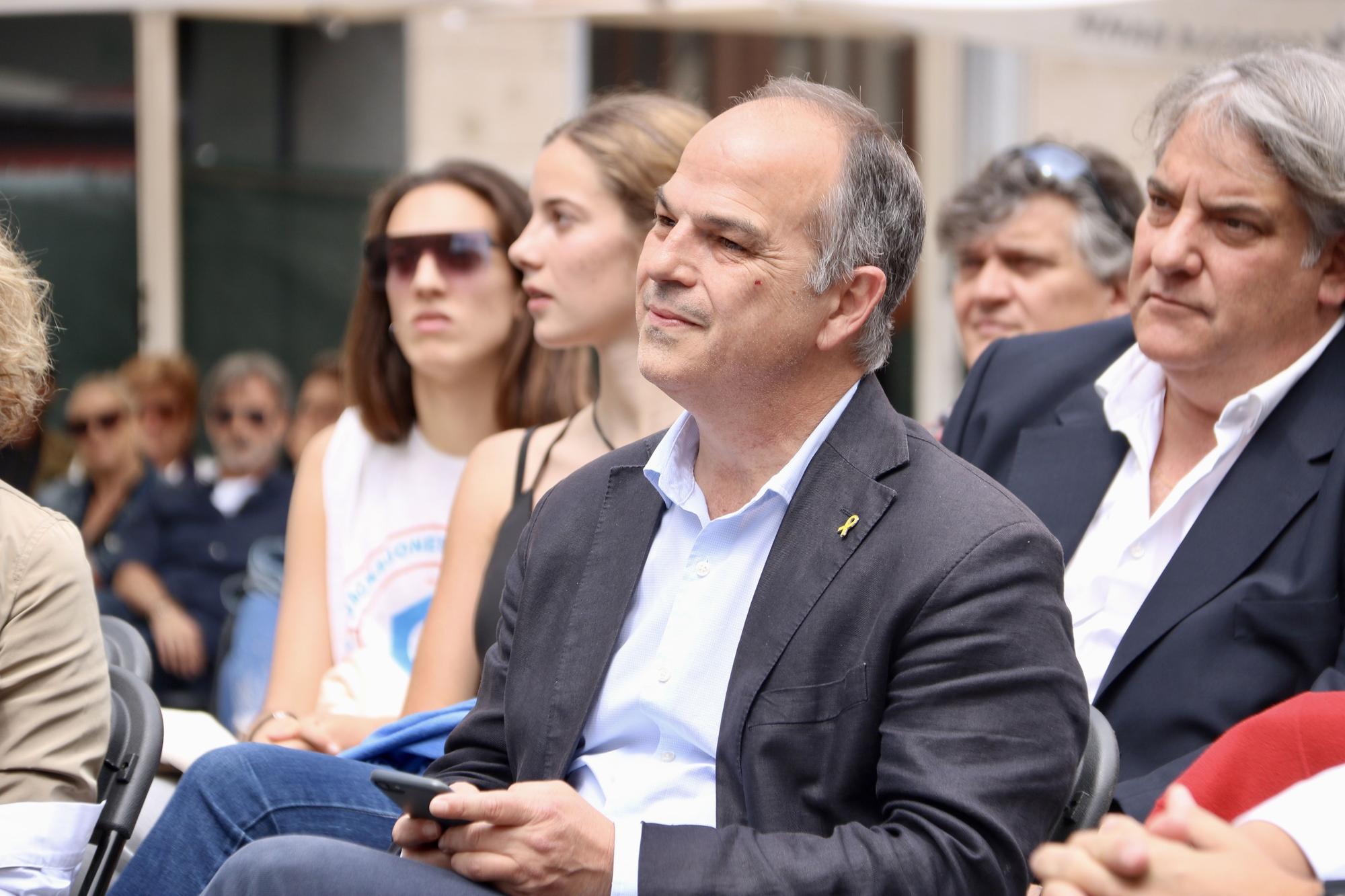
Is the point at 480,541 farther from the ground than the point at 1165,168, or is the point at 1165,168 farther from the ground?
the point at 1165,168

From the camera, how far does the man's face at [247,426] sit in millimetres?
7500

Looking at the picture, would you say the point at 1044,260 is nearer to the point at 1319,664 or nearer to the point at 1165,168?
the point at 1165,168

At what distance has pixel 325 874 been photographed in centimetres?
218

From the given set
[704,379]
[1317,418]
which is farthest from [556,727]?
[1317,418]

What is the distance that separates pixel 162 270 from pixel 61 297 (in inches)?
25.2

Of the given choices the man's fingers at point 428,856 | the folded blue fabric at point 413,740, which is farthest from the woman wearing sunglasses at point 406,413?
the man's fingers at point 428,856

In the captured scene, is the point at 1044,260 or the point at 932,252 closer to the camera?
the point at 1044,260

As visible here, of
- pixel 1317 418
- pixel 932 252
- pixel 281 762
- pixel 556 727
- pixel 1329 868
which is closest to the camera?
pixel 1329 868

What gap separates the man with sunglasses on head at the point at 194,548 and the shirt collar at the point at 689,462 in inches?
167

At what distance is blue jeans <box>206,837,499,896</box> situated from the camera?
2.18m

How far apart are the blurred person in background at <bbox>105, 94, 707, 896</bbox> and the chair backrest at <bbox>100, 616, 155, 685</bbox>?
590 mm

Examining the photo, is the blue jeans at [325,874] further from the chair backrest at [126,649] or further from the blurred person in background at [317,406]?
the blurred person in background at [317,406]

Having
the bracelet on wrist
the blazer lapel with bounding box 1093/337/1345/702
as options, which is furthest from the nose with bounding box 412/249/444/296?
the blazer lapel with bounding box 1093/337/1345/702

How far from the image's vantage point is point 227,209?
1045 cm
